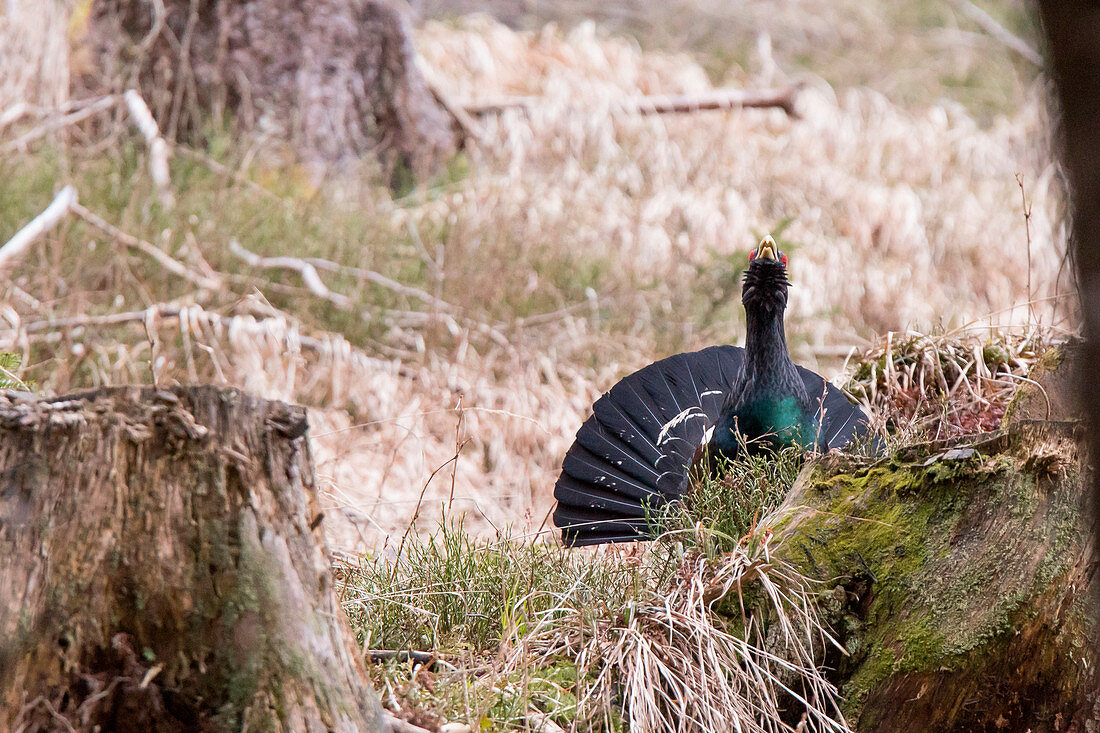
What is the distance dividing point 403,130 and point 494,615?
221 inches

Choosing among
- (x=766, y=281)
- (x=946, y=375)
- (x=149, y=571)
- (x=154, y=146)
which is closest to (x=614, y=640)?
(x=149, y=571)

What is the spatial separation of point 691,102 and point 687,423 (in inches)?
217

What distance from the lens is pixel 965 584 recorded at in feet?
6.71

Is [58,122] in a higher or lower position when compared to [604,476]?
higher

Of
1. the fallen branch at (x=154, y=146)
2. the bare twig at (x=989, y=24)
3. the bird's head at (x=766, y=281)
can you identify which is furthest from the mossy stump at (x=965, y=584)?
the bare twig at (x=989, y=24)

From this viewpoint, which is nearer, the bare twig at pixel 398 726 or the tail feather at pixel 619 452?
the bare twig at pixel 398 726

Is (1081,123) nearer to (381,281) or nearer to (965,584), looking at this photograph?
(965,584)

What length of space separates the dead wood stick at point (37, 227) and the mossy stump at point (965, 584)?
3.73 metres

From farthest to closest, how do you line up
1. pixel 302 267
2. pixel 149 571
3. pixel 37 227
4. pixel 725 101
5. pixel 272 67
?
pixel 725 101
pixel 272 67
pixel 302 267
pixel 37 227
pixel 149 571

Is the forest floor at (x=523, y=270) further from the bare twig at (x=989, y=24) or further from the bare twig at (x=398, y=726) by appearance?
the bare twig at (x=989, y=24)

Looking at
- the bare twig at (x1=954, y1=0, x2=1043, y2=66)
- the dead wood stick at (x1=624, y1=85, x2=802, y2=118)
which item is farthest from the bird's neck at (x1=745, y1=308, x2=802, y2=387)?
the bare twig at (x1=954, y1=0, x2=1043, y2=66)

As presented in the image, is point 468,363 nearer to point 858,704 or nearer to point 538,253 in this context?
point 538,253

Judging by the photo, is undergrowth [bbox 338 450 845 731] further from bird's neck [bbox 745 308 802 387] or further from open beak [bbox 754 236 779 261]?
open beak [bbox 754 236 779 261]

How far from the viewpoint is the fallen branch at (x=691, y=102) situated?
8.05 meters
